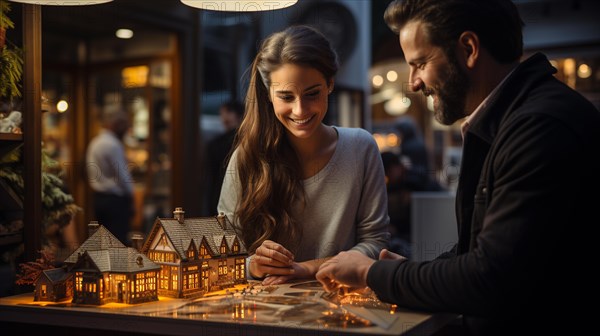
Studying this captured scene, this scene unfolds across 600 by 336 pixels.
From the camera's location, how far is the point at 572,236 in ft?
4.97

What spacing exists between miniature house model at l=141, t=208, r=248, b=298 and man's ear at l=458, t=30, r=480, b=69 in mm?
919

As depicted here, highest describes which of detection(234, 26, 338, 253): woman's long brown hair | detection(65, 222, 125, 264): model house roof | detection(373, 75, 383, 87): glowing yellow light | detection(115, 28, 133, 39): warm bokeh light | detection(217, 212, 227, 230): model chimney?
detection(115, 28, 133, 39): warm bokeh light

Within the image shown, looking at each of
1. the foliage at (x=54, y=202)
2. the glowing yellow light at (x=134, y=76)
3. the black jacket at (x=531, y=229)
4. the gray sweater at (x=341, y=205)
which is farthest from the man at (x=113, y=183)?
the black jacket at (x=531, y=229)

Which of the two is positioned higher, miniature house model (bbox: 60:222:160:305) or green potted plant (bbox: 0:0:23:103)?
green potted plant (bbox: 0:0:23:103)

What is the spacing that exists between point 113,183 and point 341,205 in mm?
4625

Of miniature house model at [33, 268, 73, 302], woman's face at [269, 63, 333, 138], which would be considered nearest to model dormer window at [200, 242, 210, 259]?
miniature house model at [33, 268, 73, 302]

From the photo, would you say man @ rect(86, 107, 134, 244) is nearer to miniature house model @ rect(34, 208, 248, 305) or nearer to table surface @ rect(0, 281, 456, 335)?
miniature house model @ rect(34, 208, 248, 305)

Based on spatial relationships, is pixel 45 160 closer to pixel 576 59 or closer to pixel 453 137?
pixel 576 59

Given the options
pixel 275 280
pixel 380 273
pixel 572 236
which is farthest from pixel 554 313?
pixel 275 280

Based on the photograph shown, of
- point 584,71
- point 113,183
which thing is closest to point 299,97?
point 113,183

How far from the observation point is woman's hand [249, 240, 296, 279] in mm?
2154

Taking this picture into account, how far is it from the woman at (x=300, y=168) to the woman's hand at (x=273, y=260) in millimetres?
258

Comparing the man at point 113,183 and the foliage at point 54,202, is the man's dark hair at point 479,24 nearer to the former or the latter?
the foliage at point 54,202

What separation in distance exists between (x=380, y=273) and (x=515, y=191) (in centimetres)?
41
